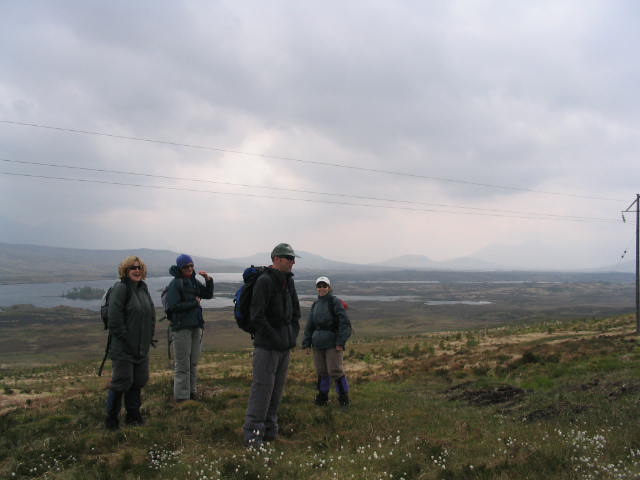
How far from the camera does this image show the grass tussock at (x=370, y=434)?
4605 mm

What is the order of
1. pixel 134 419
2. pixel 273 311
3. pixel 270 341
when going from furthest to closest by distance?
pixel 134 419
pixel 273 311
pixel 270 341

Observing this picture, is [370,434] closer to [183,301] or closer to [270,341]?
[270,341]

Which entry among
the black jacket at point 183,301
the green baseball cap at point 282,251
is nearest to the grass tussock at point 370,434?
the black jacket at point 183,301

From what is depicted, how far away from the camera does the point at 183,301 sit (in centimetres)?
793

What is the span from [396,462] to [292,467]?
4.02 ft

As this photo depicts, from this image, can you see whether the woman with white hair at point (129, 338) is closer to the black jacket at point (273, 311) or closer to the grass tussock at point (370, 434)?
the grass tussock at point (370, 434)

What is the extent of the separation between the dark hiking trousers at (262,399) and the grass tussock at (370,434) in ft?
0.70

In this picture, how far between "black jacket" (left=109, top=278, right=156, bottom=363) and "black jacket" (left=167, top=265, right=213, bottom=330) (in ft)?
3.80

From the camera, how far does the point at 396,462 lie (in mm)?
4887

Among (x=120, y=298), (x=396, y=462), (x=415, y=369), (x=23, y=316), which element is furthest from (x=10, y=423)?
(x=23, y=316)

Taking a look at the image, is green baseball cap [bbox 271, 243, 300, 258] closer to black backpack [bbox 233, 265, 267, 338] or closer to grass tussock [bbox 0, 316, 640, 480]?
black backpack [bbox 233, 265, 267, 338]

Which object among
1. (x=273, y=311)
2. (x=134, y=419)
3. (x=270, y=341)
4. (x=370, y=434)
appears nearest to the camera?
(x=270, y=341)

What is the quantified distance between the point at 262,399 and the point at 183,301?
300 centimetres

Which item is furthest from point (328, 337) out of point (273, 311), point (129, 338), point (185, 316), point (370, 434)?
point (129, 338)
